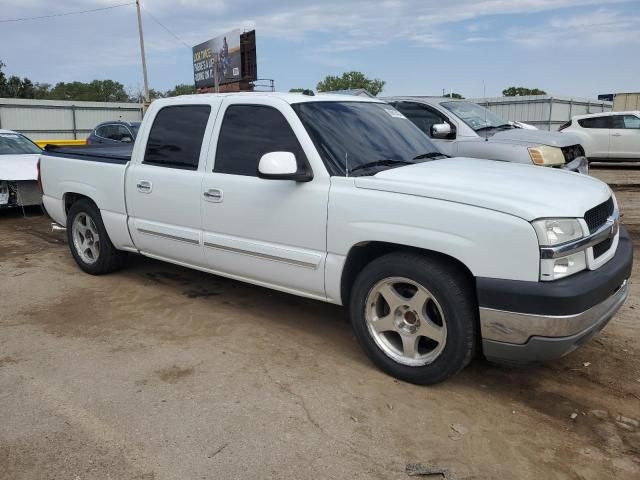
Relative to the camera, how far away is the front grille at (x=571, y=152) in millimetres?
8438

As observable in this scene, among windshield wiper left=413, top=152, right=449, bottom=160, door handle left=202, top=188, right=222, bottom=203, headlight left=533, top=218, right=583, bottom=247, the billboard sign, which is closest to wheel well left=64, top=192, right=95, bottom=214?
door handle left=202, top=188, right=222, bottom=203

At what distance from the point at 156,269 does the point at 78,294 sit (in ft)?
3.42

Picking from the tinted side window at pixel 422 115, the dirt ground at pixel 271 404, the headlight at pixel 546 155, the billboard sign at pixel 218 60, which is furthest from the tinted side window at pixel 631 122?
the billboard sign at pixel 218 60

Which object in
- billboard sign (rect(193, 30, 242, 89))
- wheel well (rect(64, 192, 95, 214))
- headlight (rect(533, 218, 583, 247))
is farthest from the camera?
billboard sign (rect(193, 30, 242, 89))

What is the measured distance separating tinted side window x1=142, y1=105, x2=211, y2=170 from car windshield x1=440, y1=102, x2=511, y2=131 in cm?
474

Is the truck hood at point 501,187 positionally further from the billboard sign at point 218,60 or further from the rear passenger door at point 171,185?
the billboard sign at point 218,60

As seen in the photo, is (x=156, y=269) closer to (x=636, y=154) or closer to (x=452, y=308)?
(x=452, y=308)

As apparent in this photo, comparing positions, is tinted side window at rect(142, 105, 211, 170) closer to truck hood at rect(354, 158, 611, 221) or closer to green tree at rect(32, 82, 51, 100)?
truck hood at rect(354, 158, 611, 221)

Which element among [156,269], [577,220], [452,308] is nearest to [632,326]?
[577,220]

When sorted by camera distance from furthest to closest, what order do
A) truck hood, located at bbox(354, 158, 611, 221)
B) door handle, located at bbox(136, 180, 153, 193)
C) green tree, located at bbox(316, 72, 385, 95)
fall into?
green tree, located at bbox(316, 72, 385, 95)
door handle, located at bbox(136, 180, 153, 193)
truck hood, located at bbox(354, 158, 611, 221)

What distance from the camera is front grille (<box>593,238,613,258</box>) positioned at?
11.3ft

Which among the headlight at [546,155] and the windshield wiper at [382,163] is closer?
the windshield wiper at [382,163]

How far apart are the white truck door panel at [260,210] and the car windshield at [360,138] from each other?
0.14m

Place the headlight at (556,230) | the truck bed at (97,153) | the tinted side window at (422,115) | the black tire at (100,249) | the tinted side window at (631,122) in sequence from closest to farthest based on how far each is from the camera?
the headlight at (556,230), the truck bed at (97,153), the black tire at (100,249), the tinted side window at (422,115), the tinted side window at (631,122)
